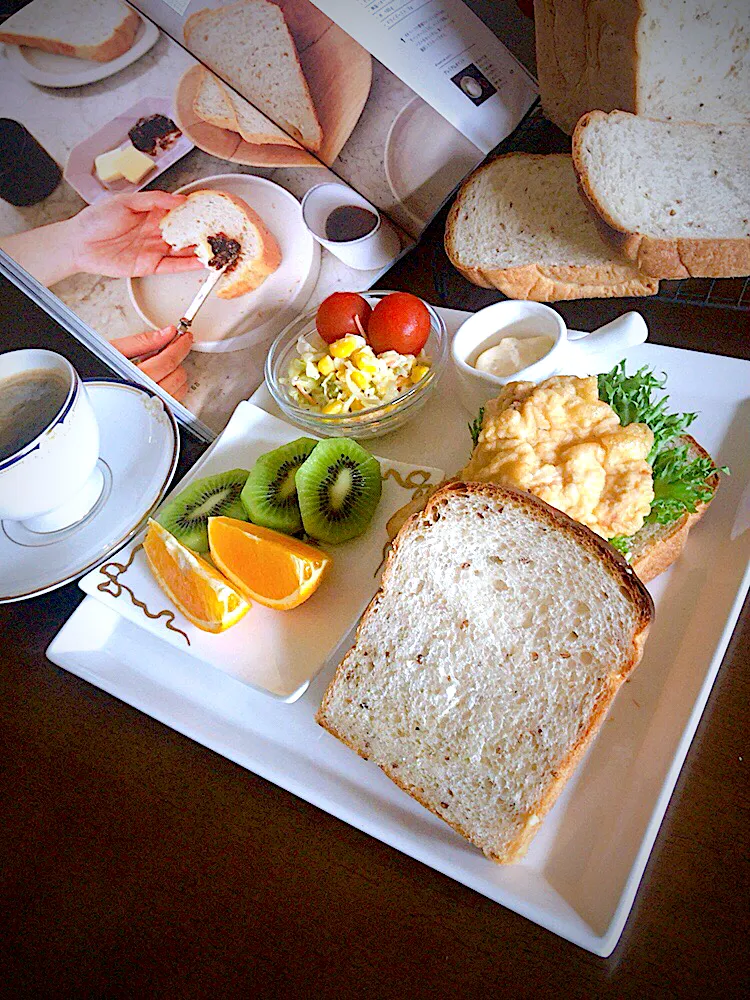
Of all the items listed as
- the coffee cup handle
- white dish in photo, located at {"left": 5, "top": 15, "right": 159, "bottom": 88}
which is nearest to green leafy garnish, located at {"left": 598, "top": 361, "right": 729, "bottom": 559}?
the coffee cup handle

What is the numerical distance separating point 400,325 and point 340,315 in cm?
18

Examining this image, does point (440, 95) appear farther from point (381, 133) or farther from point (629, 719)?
point (629, 719)

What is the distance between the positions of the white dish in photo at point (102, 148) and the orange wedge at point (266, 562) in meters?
1.09

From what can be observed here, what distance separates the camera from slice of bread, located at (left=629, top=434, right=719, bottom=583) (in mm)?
1511

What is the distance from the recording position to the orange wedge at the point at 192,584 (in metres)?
1.60

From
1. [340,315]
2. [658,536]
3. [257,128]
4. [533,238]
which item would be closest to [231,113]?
[257,128]

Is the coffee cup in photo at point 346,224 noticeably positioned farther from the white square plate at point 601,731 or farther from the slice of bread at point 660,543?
the slice of bread at point 660,543

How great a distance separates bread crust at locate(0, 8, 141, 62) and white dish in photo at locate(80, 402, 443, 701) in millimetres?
1342

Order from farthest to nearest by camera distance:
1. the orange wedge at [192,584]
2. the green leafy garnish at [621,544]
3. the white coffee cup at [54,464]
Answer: the white coffee cup at [54,464], the orange wedge at [192,584], the green leafy garnish at [621,544]

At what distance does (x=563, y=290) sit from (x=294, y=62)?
0.95m

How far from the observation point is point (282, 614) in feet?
5.35

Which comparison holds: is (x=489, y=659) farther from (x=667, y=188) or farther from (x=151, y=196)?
(x=151, y=196)

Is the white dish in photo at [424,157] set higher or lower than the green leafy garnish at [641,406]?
higher

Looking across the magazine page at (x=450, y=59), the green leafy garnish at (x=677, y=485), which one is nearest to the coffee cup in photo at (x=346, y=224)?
the magazine page at (x=450, y=59)
